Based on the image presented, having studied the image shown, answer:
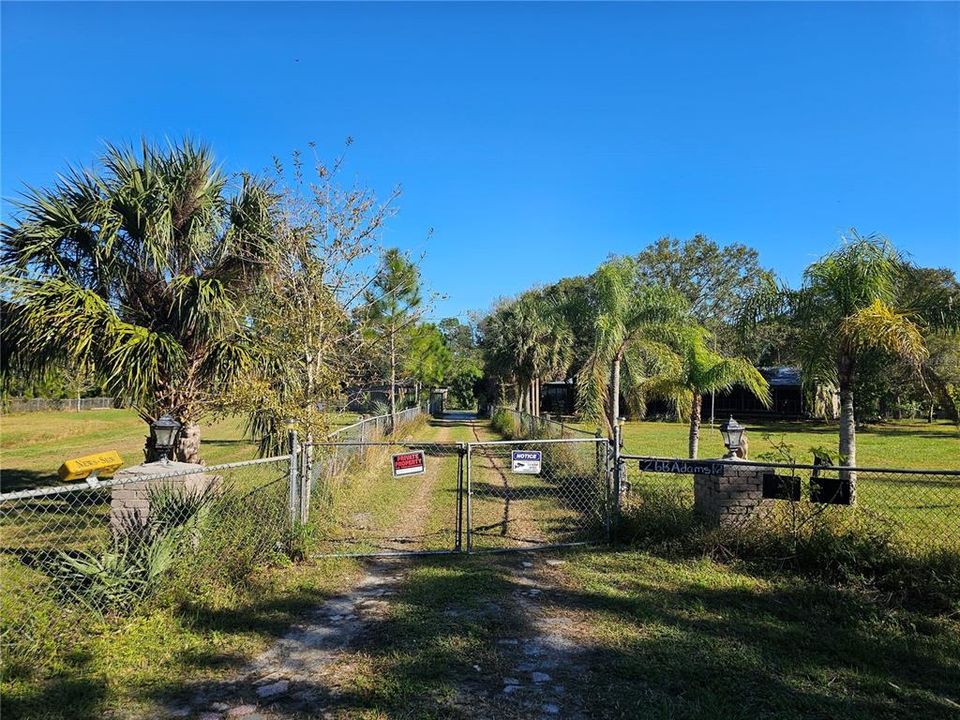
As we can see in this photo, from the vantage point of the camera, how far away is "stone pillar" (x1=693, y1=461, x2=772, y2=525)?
21.1ft

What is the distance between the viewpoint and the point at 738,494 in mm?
6469

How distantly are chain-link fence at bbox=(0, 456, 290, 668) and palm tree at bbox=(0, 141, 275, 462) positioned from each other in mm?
2293

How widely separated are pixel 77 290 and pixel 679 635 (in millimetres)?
8500

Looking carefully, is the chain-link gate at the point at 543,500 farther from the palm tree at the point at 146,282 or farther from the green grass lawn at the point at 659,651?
the palm tree at the point at 146,282

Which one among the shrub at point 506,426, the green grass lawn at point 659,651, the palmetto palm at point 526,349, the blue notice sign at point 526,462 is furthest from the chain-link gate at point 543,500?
the palmetto palm at point 526,349

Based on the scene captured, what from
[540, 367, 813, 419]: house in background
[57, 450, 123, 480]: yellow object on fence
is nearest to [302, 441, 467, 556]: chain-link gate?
[57, 450, 123, 480]: yellow object on fence

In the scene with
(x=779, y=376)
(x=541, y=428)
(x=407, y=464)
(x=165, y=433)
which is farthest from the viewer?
(x=779, y=376)

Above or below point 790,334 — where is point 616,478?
below

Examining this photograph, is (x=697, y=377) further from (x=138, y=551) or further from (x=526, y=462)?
(x=138, y=551)

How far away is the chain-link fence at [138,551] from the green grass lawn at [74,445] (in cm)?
342

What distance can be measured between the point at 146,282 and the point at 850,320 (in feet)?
33.2

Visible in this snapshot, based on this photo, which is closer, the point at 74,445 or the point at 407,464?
the point at 407,464

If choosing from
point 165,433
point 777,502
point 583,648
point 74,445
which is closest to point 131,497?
point 165,433

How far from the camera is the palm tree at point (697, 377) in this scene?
10.9 m
